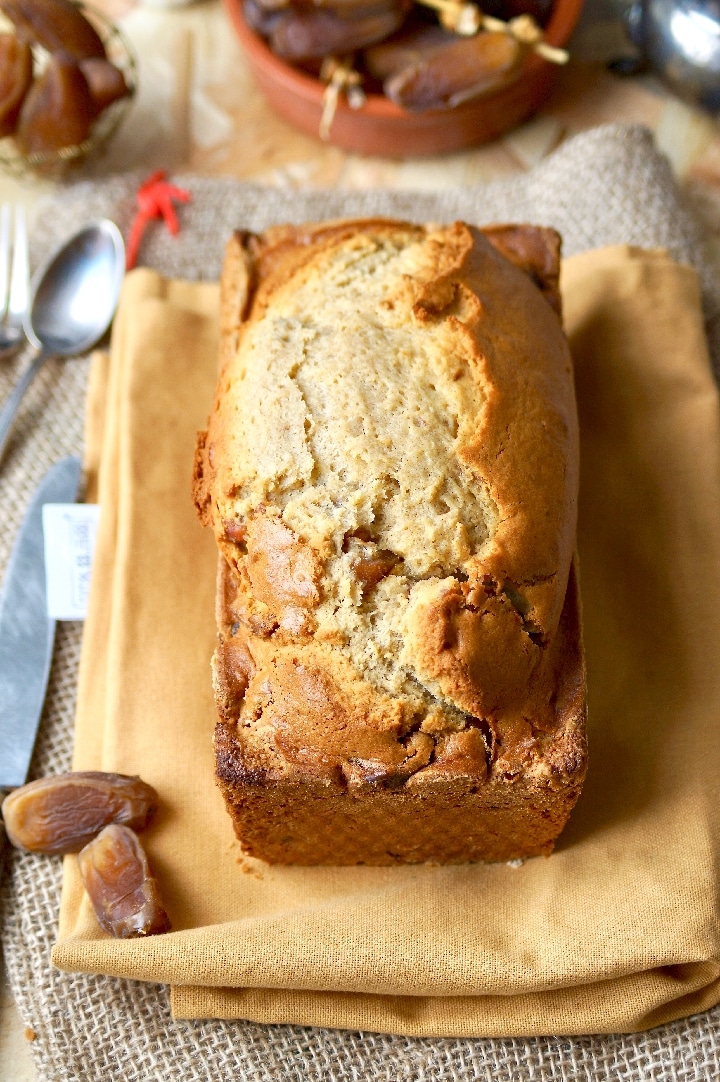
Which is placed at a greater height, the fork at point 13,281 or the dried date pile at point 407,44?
the dried date pile at point 407,44

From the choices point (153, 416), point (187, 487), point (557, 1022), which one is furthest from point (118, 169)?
point (557, 1022)

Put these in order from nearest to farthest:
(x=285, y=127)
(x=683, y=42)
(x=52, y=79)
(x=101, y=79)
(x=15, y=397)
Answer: (x=15, y=397) → (x=52, y=79) → (x=101, y=79) → (x=683, y=42) → (x=285, y=127)

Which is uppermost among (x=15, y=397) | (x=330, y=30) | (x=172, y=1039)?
(x=330, y=30)

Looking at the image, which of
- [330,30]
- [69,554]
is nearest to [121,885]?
[69,554]

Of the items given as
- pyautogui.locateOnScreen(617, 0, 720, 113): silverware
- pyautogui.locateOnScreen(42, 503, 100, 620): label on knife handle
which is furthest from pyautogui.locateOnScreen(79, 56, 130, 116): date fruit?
pyautogui.locateOnScreen(617, 0, 720, 113): silverware

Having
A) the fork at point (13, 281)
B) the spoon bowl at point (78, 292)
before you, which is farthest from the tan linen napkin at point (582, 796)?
the fork at point (13, 281)

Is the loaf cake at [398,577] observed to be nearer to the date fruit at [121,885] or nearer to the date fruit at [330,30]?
the date fruit at [121,885]

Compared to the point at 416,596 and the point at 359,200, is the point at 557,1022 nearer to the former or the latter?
the point at 416,596

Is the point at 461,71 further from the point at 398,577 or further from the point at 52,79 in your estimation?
the point at 398,577
